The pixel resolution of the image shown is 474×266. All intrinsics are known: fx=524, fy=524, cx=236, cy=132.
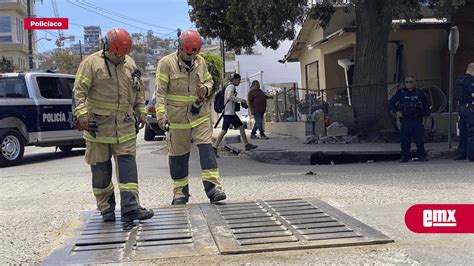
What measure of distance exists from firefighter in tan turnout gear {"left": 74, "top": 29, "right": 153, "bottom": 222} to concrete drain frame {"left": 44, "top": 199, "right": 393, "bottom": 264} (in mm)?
351

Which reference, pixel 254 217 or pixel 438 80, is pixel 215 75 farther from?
pixel 254 217

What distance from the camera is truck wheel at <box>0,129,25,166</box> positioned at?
1198 centimetres

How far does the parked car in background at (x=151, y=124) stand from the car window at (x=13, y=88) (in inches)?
238

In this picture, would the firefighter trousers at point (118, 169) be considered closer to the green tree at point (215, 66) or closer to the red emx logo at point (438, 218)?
the red emx logo at point (438, 218)

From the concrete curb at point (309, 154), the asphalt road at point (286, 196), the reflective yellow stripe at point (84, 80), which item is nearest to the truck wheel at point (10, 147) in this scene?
the asphalt road at point (286, 196)

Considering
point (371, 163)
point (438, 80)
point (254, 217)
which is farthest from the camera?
point (438, 80)

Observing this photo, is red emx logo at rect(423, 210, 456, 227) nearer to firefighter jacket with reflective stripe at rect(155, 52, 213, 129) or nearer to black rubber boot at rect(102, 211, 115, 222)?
firefighter jacket with reflective stripe at rect(155, 52, 213, 129)

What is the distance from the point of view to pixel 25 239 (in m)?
5.13

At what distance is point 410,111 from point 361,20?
11.6 ft

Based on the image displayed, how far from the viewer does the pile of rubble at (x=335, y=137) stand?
1275cm

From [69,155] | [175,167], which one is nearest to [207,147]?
[175,167]

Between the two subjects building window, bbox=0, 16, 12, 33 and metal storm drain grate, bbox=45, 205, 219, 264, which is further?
building window, bbox=0, 16, 12, 33

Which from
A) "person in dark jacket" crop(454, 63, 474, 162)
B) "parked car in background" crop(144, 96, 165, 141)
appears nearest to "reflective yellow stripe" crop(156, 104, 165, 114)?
"person in dark jacket" crop(454, 63, 474, 162)

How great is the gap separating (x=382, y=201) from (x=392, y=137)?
259 inches
